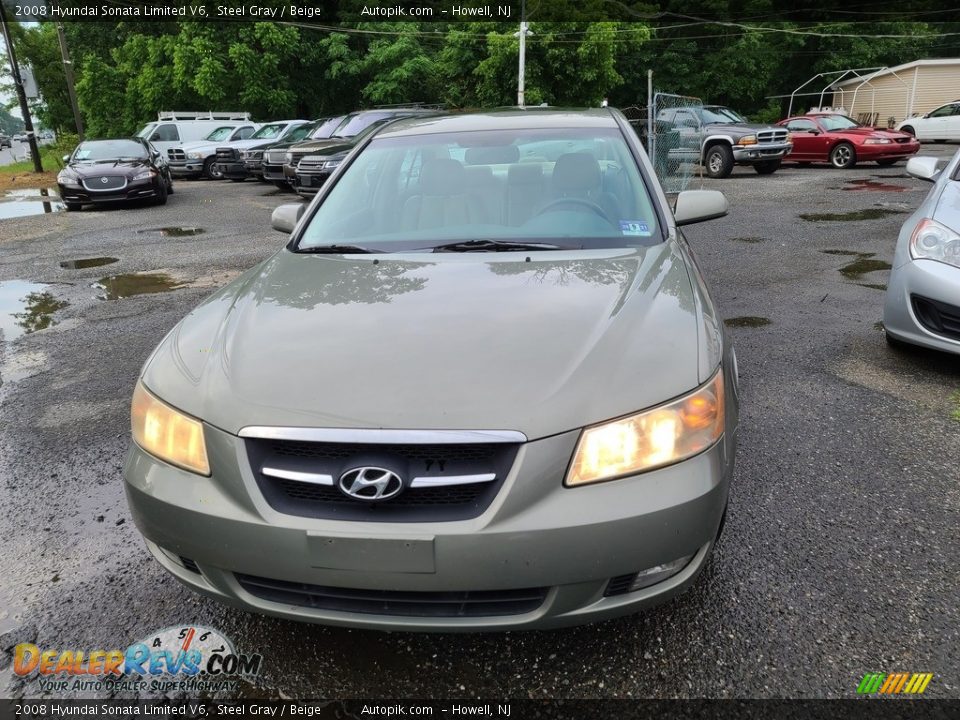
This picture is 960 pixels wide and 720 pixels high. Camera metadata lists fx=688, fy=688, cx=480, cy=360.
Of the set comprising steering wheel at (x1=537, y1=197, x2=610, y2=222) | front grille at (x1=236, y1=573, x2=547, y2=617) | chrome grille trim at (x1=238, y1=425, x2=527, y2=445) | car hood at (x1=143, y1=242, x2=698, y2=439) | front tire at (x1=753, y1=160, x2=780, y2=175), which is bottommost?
front tire at (x1=753, y1=160, x2=780, y2=175)

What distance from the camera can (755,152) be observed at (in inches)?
615

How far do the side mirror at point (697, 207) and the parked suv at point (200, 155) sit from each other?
1816 cm

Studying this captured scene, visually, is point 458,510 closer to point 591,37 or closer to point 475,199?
point 475,199

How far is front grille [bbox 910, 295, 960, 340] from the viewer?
379 cm

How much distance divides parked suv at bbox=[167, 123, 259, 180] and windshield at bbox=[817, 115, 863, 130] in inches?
606

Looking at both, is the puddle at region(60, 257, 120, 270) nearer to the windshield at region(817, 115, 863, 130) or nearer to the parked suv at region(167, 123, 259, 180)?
the parked suv at region(167, 123, 259, 180)

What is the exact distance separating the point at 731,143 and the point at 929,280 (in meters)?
13.1

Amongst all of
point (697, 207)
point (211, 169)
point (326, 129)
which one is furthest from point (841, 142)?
point (211, 169)

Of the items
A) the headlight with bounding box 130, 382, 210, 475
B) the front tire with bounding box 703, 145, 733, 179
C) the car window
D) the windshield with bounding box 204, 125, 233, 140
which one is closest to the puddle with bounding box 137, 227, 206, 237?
the headlight with bounding box 130, 382, 210, 475

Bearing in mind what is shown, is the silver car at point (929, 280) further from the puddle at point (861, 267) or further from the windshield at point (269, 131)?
the windshield at point (269, 131)

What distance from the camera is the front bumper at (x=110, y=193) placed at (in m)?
12.8

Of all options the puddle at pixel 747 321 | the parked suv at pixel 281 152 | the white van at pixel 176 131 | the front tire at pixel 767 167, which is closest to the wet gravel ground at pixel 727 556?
the puddle at pixel 747 321

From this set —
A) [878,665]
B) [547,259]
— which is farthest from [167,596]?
[878,665]

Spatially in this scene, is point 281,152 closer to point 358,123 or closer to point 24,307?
point 358,123
